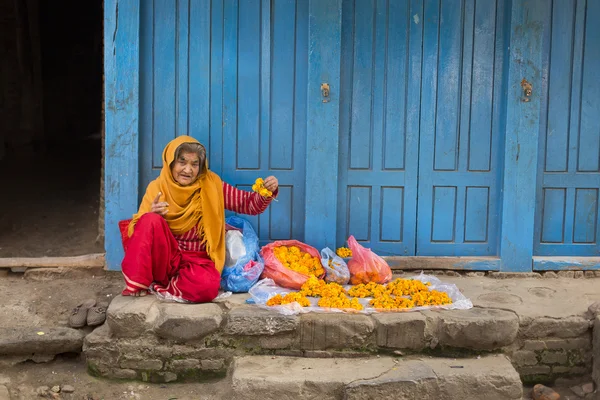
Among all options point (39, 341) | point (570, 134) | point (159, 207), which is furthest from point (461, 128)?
point (39, 341)

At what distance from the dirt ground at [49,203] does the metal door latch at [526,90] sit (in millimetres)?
3755

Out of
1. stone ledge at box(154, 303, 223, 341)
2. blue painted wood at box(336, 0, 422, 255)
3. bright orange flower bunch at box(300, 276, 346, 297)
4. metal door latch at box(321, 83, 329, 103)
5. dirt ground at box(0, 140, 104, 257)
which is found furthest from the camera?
dirt ground at box(0, 140, 104, 257)

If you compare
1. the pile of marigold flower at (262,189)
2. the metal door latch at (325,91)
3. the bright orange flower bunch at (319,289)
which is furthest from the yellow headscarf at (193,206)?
the metal door latch at (325,91)

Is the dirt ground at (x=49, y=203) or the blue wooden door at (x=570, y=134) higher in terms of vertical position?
the blue wooden door at (x=570, y=134)

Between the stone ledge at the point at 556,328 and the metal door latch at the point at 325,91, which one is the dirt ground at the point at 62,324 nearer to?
the stone ledge at the point at 556,328

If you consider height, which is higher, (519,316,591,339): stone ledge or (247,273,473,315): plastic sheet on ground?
(247,273,473,315): plastic sheet on ground

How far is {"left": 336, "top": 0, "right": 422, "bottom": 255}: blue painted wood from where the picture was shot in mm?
5129

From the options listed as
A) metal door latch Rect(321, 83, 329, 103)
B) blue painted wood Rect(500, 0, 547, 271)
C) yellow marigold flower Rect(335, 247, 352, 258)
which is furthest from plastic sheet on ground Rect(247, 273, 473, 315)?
metal door latch Rect(321, 83, 329, 103)

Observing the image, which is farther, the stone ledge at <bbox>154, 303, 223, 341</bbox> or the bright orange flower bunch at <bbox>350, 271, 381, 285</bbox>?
the bright orange flower bunch at <bbox>350, 271, 381, 285</bbox>

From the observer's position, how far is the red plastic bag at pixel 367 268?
4.79 m

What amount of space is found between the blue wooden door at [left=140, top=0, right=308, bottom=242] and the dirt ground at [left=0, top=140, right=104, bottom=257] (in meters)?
1.51

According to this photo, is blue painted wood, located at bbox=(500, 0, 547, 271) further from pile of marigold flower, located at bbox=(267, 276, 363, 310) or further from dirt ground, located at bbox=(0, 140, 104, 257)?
dirt ground, located at bbox=(0, 140, 104, 257)

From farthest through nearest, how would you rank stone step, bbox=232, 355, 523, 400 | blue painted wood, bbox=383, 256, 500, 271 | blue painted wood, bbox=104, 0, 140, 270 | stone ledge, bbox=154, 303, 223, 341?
blue painted wood, bbox=383, 256, 500, 271
blue painted wood, bbox=104, 0, 140, 270
stone ledge, bbox=154, 303, 223, 341
stone step, bbox=232, 355, 523, 400

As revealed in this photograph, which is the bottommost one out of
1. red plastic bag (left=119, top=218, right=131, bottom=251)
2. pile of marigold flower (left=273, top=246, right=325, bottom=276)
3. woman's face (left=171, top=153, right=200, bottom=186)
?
pile of marigold flower (left=273, top=246, right=325, bottom=276)
